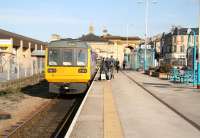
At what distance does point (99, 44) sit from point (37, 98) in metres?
108

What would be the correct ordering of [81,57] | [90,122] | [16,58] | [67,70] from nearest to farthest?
[90,122]
[67,70]
[81,57]
[16,58]

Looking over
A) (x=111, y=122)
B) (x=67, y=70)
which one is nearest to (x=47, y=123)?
(x=111, y=122)

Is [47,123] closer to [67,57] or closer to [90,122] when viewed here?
[90,122]

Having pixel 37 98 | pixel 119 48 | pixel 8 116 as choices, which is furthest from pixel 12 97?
pixel 119 48

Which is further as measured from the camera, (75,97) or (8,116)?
(75,97)

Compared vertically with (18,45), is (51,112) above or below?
below

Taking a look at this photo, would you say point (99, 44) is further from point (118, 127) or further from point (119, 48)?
point (118, 127)

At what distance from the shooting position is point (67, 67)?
24219 mm

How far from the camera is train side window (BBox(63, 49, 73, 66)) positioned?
79.9ft

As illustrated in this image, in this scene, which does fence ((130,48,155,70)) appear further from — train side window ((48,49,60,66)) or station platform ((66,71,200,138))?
station platform ((66,71,200,138))

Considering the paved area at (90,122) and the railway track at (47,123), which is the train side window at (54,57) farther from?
the paved area at (90,122)

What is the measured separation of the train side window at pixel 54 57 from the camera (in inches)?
957

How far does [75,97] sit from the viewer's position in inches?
1065

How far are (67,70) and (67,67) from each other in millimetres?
168
